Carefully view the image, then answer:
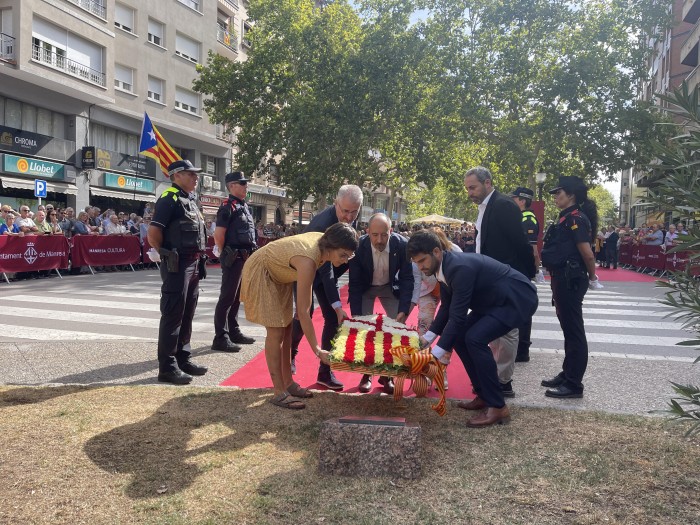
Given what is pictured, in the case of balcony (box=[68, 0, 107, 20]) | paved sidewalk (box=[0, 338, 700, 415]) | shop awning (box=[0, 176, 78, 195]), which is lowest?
paved sidewalk (box=[0, 338, 700, 415])

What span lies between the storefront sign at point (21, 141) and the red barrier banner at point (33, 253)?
892cm

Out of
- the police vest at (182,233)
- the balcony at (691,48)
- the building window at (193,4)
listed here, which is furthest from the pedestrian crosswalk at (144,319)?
the building window at (193,4)

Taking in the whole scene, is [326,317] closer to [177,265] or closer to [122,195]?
[177,265]

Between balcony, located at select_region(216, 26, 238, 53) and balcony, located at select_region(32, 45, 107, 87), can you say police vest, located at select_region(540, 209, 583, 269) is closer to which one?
balcony, located at select_region(32, 45, 107, 87)

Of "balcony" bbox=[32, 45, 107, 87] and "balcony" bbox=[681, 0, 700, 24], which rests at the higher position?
"balcony" bbox=[681, 0, 700, 24]

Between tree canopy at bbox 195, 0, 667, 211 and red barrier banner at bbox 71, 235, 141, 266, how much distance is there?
1007 centimetres

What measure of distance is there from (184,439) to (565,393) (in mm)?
3267

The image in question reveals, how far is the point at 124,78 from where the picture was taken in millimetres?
28484

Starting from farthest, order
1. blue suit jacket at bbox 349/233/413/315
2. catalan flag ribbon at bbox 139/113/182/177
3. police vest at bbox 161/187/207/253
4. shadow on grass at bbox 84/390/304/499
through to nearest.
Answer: catalan flag ribbon at bbox 139/113/182/177 < police vest at bbox 161/187/207/253 < blue suit jacket at bbox 349/233/413/315 < shadow on grass at bbox 84/390/304/499

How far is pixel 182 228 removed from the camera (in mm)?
5754

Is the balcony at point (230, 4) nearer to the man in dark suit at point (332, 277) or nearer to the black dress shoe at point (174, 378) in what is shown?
the man in dark suit at point (332, 277)

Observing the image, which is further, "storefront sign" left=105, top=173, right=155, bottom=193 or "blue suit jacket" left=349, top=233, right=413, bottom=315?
"storefront sign" left=105, top=173, right=155, bottom=193

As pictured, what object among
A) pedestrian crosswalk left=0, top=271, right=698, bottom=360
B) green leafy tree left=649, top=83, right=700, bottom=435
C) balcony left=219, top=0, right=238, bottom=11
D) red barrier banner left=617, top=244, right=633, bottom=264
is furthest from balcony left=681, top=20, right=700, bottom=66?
green leafy tree left=649, top=83, right=700, bottom=435

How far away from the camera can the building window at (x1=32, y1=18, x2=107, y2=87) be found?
75.4ft
